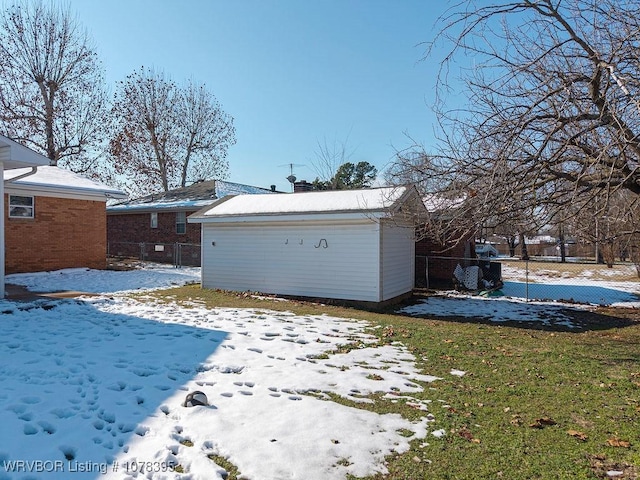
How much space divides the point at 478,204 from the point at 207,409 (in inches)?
170

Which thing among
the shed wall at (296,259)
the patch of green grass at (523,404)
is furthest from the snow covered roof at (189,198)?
the patch of green grass at (523,404)

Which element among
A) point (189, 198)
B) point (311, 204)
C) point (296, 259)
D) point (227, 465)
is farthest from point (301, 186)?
point (227, 465)

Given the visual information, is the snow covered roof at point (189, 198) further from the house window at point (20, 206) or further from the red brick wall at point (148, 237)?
the house window at point (20, 206)

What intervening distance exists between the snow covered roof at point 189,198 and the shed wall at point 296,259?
8.03 metres

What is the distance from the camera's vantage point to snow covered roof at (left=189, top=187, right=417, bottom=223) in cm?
1091

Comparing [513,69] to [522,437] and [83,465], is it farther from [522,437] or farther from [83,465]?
[83,465]

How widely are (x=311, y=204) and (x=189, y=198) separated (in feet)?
43.2

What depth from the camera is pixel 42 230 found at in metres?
14.6

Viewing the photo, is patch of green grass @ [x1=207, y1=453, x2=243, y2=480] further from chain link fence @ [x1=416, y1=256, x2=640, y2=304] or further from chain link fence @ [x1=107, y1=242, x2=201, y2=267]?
chain link fence @ [x1=107, y1=242, x2=201, y2=267]


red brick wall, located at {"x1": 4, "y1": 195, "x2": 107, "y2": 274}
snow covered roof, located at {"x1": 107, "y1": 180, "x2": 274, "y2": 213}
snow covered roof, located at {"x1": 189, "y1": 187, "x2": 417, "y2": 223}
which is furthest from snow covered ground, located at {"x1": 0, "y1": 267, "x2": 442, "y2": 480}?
snow covered roof, located at {"x1": 107, "y1": 180, "x2": 274, "y2": 213}

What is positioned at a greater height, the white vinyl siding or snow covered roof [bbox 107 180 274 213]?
snow covered roof [bbox 107 180 274 213]

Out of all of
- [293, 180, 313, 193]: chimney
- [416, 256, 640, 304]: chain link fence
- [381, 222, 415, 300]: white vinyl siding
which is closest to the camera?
[381, 222, 415, 300]: white vinyl siding

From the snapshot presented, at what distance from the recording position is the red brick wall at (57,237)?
1394 cm

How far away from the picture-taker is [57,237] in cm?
1505
